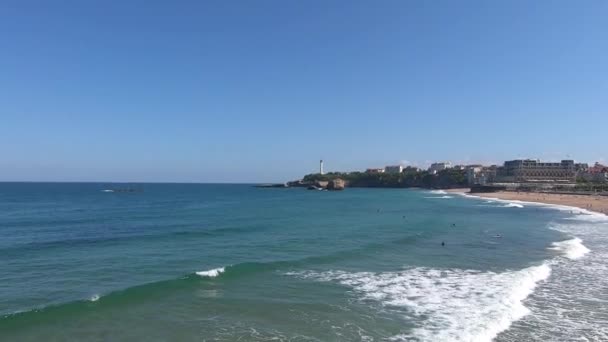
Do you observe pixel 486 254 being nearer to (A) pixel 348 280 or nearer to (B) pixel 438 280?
(B) pixel 438 280

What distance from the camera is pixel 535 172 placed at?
167 metres

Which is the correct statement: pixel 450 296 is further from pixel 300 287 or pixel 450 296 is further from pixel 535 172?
pixel 535 172

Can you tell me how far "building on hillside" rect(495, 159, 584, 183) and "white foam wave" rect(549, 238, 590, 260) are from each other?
5622 inches

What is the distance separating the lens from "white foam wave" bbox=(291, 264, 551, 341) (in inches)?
518

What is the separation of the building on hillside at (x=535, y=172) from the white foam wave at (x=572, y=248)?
143 metres

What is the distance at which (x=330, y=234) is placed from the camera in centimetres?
3509

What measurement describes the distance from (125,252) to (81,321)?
12.5 meters

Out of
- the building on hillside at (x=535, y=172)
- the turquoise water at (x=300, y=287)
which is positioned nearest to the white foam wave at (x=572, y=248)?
the turquoise water at (x=300, y=287)

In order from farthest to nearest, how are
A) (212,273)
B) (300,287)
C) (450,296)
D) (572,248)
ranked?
1. (572,248)
2. (212,273)
3. (300,287)
4. (450,296)

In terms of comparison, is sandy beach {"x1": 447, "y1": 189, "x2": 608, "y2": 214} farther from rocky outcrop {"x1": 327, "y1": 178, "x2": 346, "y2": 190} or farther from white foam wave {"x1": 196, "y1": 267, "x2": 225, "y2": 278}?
rocky outcrop {"x1": 327, "y1": 178, "x2": 346, "y2": 190}

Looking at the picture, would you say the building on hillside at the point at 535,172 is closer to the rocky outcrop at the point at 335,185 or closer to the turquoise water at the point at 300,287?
the rocky outcrop at the point at 335,185

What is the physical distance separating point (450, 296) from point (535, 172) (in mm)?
170494

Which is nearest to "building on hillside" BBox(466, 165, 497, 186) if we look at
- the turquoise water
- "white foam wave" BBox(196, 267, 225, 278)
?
the turquoise water

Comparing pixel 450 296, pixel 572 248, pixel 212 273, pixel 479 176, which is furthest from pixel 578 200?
pixel 479 176
